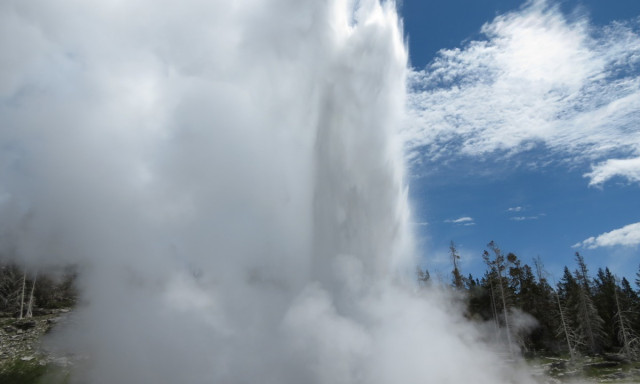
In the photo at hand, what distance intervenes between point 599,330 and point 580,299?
3672mm

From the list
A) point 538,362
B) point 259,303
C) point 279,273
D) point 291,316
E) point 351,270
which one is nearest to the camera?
point 291,316

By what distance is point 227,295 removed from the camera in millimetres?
24734

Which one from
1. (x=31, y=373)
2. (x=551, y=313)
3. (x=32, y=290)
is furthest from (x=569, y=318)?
(x=32, y=290)

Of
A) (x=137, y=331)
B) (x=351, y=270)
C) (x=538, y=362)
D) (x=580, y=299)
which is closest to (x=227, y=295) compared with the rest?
(x=137, y=331)

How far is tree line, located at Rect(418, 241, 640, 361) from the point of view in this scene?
39656 millimetres

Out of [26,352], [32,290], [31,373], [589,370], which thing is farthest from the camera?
[32,290]

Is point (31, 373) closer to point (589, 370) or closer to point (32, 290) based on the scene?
point (32, 290)

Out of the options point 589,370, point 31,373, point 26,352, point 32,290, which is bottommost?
point 589,370

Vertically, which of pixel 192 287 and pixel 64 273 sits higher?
pixel 64 273

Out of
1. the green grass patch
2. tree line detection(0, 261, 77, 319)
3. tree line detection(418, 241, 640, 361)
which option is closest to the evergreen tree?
tree line detection(418, 241, 640, 361)

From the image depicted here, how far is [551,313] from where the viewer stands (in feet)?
Answer: 147

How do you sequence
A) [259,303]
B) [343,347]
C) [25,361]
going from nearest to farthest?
1. [343,347]
2. [259,303]
3. [25,361]

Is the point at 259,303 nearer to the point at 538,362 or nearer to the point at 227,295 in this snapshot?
the point at 227,295

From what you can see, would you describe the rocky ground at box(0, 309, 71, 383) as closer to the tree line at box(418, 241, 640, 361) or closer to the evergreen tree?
the tree line at box(418, 241, 640, 361)
